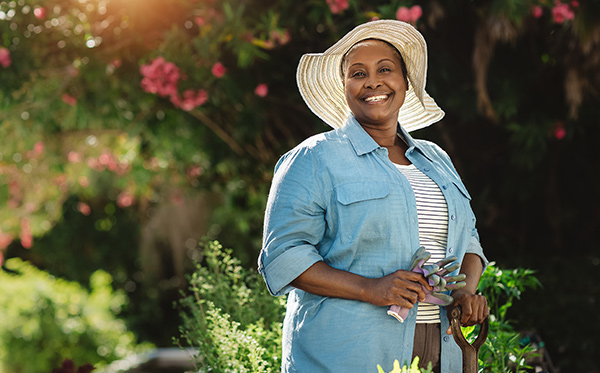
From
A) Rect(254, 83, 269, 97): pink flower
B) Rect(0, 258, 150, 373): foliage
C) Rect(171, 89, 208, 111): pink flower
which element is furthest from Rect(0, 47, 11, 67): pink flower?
Rect(0, 258, 150, 373): foliage

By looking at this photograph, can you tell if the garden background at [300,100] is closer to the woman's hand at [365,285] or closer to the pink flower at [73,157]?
the pink flower at [73,157]

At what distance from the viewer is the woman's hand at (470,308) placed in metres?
2.01

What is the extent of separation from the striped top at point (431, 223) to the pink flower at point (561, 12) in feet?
8.54

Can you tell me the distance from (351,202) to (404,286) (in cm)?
28

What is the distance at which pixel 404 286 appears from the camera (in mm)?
1862

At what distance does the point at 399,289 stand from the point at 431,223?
29 cm

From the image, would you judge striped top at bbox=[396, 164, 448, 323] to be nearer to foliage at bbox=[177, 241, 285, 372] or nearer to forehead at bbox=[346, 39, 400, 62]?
forehead at bbox=[346, 39, 400, 62]

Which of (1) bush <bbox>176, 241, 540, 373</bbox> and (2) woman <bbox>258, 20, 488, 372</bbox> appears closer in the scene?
(2) woman <bbox>258, 20, 488, 372</bbox>

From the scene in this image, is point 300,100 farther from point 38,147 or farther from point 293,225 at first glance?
point 293,225

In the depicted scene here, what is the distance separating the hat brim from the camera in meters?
2.21

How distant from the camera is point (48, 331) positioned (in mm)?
6570

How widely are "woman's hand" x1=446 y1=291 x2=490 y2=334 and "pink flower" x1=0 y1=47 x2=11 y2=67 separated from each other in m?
3.98

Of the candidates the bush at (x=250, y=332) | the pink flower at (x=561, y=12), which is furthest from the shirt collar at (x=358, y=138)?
the pink flower at (x=561, y=12)

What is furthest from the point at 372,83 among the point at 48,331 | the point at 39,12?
the point at 48,331
